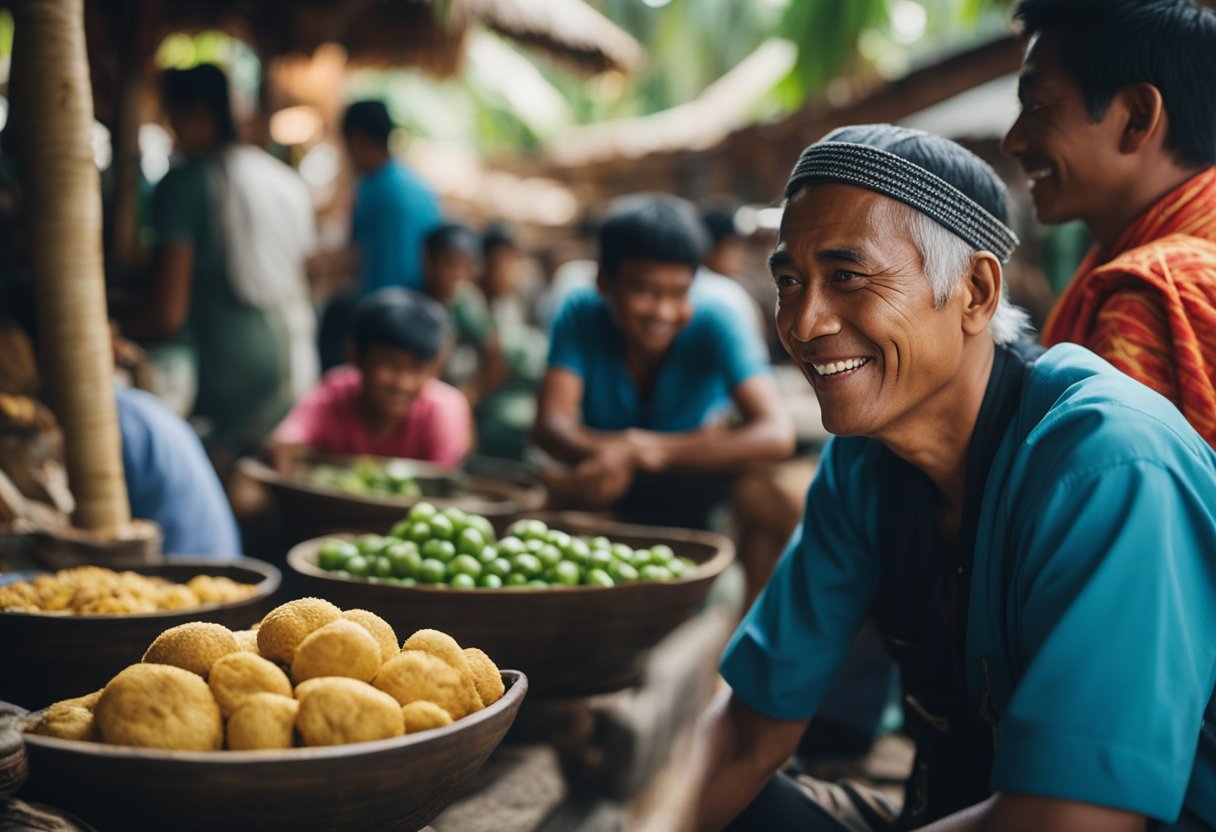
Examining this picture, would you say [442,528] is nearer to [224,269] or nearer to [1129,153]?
[1129,153]

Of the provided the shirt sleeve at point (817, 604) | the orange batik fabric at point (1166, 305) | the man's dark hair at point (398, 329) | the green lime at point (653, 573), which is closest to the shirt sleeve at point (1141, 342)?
the orange batik fabric at point (1166, 305)

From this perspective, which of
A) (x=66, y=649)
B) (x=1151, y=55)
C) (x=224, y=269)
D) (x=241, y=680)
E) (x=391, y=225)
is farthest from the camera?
(x=391, y=225)

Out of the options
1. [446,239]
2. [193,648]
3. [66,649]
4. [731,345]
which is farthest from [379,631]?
[446,239]

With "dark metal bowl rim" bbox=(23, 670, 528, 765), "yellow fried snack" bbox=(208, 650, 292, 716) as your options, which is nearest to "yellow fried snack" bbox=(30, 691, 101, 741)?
"dark metal bowl rim" bbox=(23, 670, 528, 765)

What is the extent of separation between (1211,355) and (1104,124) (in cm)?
56

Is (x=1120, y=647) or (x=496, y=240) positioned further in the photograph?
(x=496, y=240)

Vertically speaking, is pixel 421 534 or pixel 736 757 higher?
pixel 421 534

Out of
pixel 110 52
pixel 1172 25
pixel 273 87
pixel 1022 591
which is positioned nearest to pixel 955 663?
pixel 1022 591

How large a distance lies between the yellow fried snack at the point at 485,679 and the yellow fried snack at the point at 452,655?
0.03 feet

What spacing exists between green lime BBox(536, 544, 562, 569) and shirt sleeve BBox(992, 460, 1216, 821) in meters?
1.13

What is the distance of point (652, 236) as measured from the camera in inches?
142

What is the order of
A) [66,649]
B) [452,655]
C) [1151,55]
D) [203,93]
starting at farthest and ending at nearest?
[203,93] < [1151,55] < [66,649] < [452,655]

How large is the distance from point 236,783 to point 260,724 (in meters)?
0.07

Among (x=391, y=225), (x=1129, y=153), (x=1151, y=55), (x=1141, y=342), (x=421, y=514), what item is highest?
(x=1151, y=55)
